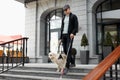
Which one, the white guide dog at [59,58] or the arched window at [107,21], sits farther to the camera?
the arched window at [107,21]

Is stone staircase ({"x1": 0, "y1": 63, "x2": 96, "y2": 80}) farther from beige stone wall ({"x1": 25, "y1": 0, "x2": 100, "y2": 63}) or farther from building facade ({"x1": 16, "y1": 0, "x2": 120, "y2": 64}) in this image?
beige stone wall ({"x1": 25, "y1": 0, "x2": 100, "y2": 63})

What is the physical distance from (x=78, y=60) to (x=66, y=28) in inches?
236

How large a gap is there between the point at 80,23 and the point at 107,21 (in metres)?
1.42

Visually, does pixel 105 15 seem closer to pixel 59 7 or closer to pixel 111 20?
pixel 111 20

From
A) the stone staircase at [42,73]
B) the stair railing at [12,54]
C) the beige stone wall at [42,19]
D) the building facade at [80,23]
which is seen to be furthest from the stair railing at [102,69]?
the beige stone wall at [42,19]

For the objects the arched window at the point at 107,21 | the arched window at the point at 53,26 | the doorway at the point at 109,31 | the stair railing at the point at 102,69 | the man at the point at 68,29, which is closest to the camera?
the stair railing at the point at 102,69

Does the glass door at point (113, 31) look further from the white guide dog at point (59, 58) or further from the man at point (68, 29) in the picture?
the white guide dog at point (59, 58)

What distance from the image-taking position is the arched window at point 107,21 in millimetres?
12750

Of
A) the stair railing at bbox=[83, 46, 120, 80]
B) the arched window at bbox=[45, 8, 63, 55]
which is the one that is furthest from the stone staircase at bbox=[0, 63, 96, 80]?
the arched window at bbox=[45, 8, 63, 55]

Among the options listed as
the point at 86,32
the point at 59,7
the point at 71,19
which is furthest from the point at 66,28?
the point at 59,7

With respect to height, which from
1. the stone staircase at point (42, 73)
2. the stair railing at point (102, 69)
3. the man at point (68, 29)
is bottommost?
the stone staircase at point (42, 73)

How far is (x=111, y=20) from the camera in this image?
13078 millimetres

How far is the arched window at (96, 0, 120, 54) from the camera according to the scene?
41.8 feet

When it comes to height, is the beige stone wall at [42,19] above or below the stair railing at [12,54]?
above
